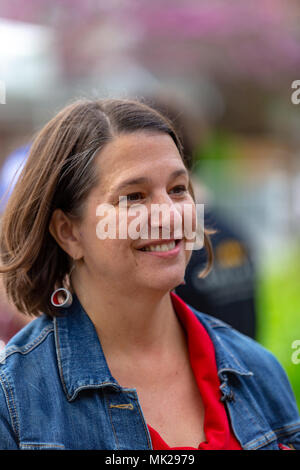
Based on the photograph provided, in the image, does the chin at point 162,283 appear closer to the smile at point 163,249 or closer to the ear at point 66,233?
the smile at point 163,249

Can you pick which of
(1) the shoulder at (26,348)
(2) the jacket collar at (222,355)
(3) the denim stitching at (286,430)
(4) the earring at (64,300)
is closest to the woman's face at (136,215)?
(4) the earring at (64,300)

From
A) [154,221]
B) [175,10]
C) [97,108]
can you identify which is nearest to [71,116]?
[97,108]

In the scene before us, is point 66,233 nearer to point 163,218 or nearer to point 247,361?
point 163,218

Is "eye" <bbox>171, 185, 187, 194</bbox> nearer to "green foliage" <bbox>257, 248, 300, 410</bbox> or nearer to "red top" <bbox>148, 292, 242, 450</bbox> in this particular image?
"red top" <bbox>148, 292, 242, 450</bbox>

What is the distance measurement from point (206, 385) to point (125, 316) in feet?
1.10

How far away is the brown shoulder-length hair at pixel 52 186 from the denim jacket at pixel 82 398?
0.42ft

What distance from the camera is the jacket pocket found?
4.33 feet

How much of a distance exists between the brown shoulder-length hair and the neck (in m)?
0.13

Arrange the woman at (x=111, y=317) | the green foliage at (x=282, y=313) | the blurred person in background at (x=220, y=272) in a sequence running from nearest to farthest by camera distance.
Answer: the woman at (x=111, y=317)
the blurred person in background at (x=220, y=272)
the green foliage at (x=282, y=313)

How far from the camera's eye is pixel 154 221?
1489 millimetres

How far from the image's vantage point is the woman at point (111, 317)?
142 centimetres

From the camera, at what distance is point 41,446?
1.33 m

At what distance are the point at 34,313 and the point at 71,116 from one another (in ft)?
2.08

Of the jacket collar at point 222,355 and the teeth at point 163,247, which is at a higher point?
the teeth at point 163,247
